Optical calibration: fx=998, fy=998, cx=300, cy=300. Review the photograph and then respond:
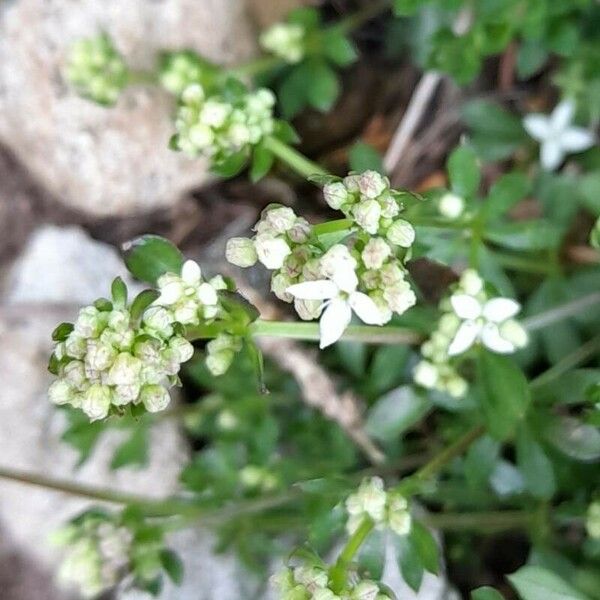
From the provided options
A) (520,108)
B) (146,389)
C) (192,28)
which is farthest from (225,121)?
(520,108)

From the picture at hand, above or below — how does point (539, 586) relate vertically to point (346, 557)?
below

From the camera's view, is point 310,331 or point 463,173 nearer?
point 310,331

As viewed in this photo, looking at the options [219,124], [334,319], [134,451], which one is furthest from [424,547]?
[134,451]

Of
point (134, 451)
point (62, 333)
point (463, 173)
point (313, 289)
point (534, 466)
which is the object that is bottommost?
point (134, 451)

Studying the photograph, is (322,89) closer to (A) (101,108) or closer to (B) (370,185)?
(A) (101,108)

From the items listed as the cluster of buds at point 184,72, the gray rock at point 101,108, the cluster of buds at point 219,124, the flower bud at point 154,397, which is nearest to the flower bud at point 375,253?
the flower bud at point 154,397

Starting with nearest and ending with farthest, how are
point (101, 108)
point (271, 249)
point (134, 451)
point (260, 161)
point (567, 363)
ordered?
1. point (271, 249)
2. point (260, 161)
3. point (567, 363)
4. point (134, 451)
5. point (101, 108)
